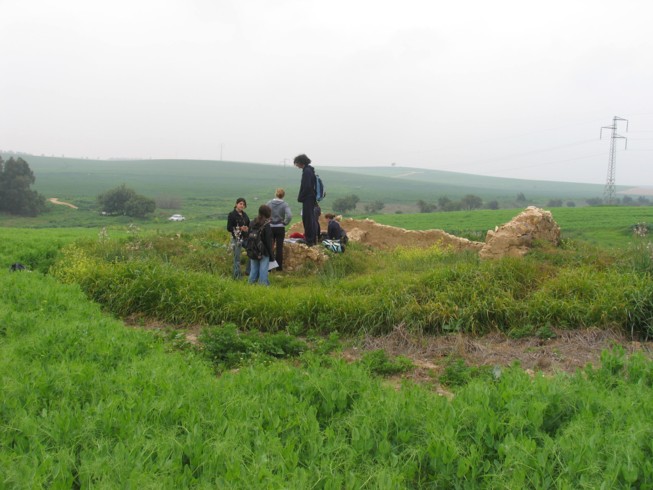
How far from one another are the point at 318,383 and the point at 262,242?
548 centimetres

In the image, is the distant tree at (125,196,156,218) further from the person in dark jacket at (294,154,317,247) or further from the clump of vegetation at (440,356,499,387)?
the clump of vegetation at (440,356,499,387)

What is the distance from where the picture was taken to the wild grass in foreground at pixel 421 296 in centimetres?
741

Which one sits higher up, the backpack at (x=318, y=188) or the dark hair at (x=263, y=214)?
the backpack at (x=318, y=188)

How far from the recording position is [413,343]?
6949 millimetres

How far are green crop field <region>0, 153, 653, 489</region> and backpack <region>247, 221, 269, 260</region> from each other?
813mm

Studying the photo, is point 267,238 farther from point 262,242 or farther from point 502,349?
point 502,349

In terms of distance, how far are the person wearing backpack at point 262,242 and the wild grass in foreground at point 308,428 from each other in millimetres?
4509

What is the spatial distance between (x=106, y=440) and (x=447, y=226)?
31.2m

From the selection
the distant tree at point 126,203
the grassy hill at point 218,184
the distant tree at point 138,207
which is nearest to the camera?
the distant tree at point 138,207

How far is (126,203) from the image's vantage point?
151ft

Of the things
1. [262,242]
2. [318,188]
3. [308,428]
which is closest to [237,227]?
[262,242]

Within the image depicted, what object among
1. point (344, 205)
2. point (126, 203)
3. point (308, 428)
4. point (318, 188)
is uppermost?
point (318, 188)

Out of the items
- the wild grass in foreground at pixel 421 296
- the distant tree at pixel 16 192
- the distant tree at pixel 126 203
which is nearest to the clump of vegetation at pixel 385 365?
the wild grass in foreground at pixel 421 296

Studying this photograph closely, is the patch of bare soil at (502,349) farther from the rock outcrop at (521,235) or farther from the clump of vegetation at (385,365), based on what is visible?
the rock outcrop at (521,235)
